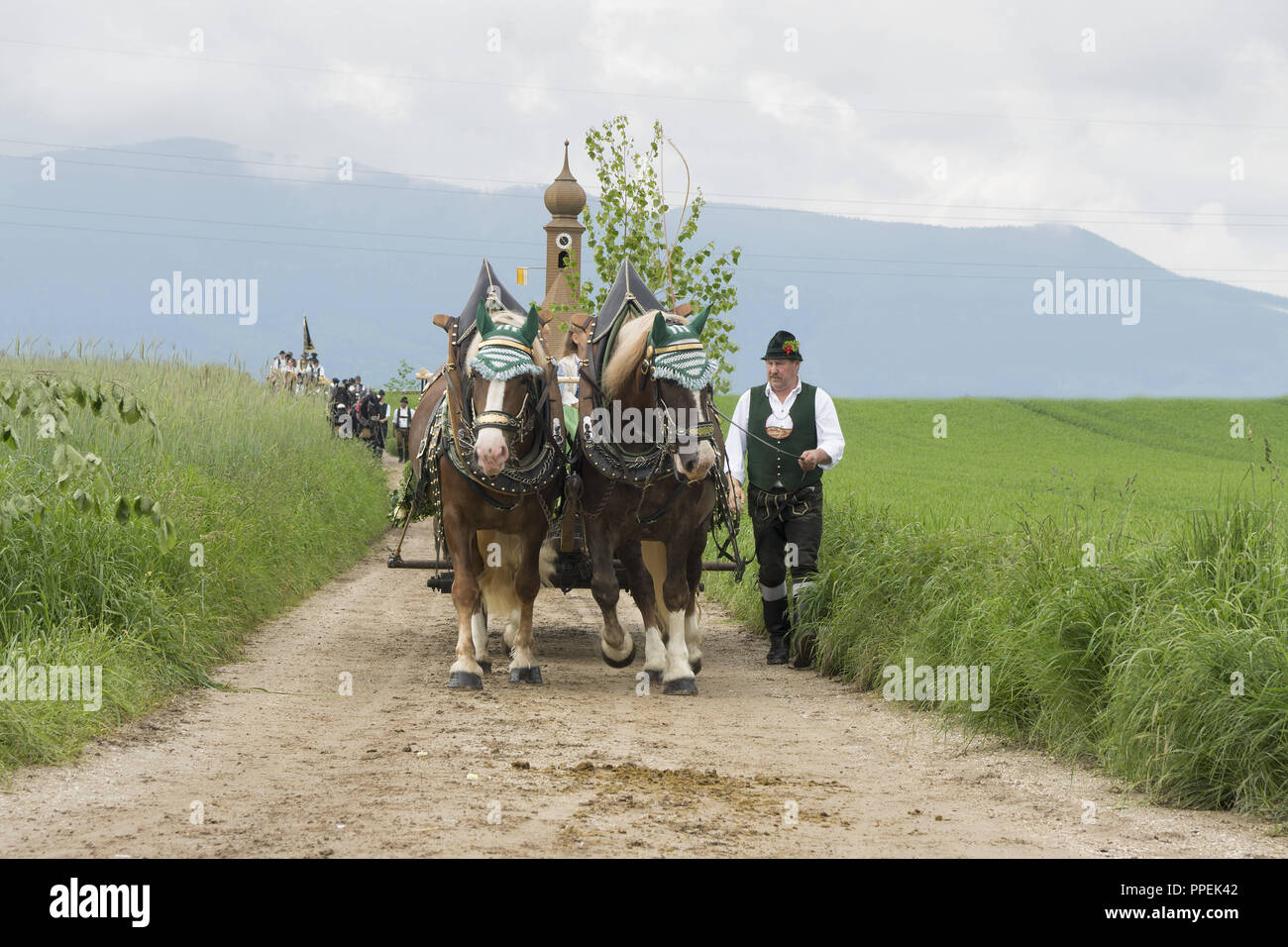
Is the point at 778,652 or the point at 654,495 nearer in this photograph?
the point at 654,495

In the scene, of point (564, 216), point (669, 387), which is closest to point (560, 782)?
point (669, 387)

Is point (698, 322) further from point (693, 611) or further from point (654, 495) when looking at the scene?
point (693, 611)

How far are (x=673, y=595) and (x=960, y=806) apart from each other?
2870 mm

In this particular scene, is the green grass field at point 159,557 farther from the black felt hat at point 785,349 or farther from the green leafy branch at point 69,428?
the black felt hat at point 785,349

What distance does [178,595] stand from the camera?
7938 millimetres

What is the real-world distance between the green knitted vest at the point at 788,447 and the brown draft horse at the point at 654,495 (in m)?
0.85

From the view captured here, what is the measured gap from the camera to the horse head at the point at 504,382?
7.00 m

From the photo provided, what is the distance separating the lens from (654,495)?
764 cm

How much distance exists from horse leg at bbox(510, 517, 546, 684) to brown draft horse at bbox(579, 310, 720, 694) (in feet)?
1.02

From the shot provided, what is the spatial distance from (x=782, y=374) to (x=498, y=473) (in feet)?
8.71

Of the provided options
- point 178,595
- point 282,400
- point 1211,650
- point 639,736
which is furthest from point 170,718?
point 282,400

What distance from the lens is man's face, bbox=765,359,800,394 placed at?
8828 mm

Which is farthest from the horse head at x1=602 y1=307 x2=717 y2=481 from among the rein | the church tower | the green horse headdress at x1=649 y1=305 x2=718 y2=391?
the church tower

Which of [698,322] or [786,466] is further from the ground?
[698,322]
